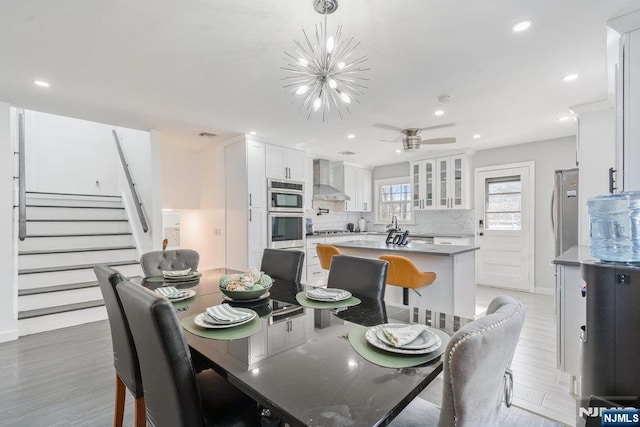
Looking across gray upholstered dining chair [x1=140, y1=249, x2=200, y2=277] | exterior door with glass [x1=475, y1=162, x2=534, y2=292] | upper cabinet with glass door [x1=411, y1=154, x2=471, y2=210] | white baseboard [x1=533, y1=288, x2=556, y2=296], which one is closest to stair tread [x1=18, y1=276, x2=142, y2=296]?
gray upholstered dining chair [x1=140, y1=249, x2=200, y2=277]

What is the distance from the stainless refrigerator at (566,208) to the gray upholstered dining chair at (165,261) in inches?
163

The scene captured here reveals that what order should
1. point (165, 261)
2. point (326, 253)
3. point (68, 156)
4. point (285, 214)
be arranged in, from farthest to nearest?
point (68, 156) < point (285, 214) < point (326, 253) < point (165, 261)

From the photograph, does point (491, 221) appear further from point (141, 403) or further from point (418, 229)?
point (141, 403)

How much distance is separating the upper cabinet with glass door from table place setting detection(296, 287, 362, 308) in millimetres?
4585

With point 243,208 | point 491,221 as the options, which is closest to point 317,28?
point 243,208

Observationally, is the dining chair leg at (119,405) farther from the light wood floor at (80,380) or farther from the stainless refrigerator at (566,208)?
the stainless refrigerator at (566,208)

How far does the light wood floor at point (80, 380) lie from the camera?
6.39 feet

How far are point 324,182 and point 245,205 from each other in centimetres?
234

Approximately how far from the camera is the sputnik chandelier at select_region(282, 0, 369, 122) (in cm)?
175

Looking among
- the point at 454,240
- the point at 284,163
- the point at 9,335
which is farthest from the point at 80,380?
the point at 454,240

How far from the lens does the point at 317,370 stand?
974 millimetres

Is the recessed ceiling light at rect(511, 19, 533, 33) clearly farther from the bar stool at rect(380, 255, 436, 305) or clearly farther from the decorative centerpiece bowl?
the decorative centerpiece bowl

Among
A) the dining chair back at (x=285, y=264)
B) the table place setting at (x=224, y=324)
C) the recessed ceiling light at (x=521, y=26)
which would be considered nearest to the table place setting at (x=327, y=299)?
the table place setting at (x=224, y=324)

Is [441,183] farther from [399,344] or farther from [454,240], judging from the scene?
[399,344]
